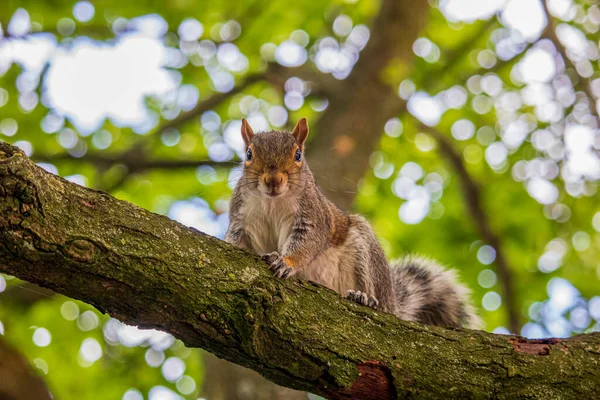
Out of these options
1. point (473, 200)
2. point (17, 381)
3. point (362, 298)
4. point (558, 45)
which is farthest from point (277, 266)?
point (473, 200)

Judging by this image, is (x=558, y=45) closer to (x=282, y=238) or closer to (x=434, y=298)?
(x=434, y=298)

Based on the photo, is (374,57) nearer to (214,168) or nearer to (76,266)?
(214,168)

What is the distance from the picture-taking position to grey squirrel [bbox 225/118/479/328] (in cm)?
341

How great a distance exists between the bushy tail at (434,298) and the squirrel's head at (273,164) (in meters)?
1.07

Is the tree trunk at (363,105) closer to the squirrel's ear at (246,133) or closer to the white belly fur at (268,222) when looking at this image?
the squirrel's ear at (246,133)

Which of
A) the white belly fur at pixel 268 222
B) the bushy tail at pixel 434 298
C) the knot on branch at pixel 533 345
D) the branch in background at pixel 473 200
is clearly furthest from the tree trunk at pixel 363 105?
the knot on branch at pixel 533 345

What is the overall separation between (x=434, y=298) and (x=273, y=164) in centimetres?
138

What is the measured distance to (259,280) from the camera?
241 centimetres

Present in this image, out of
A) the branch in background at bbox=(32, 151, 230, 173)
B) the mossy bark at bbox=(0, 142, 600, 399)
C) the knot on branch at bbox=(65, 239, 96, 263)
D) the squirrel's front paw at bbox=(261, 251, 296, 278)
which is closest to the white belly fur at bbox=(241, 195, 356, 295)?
the squirrel's front paw at bbox=(261, 251, 296, 278)

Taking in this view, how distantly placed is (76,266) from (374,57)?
14.5 feet

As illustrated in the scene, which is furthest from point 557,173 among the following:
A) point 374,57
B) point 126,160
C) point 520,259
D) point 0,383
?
point 0,383

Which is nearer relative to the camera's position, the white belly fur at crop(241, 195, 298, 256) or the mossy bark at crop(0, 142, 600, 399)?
the mossy bark at crop(0, 142, 600, 399)

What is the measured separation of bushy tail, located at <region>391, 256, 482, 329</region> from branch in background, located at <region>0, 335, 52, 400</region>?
7.64 feet

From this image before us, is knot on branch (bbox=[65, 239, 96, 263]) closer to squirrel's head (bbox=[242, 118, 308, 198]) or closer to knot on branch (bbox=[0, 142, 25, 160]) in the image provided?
knot on branch (bbox=[0, 142, 25, 160])
